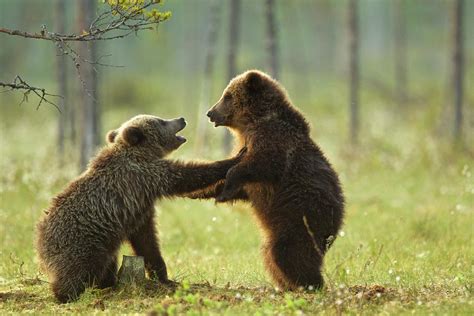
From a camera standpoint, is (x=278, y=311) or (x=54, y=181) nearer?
(x=278, y=311)

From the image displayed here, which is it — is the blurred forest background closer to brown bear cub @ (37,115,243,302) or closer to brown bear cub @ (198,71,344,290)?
brown bear cub @ (198,71,344,290)

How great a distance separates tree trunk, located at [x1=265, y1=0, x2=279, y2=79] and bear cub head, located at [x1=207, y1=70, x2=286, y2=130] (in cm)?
1003

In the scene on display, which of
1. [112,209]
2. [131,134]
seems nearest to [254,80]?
[131,134]

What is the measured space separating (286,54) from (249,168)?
273ft

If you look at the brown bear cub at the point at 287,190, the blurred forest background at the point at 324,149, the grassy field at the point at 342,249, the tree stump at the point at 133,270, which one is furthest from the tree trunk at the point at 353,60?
the tree stump at the point at 133,270

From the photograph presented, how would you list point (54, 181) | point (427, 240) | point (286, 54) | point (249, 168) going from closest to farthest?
point (249, 168)
point (427, 240)
point (54, 181)
point (286, 54)

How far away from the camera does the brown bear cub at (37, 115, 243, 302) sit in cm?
766

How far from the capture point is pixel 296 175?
306 inches

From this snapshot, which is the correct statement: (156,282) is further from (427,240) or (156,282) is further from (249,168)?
(427,240)

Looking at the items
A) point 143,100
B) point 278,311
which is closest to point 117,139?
point 278,311

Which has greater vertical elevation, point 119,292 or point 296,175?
point 296,175

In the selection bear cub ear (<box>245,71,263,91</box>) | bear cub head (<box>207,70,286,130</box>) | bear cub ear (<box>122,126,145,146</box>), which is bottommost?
bear cub ear (<box>122,126,145,146</box>)

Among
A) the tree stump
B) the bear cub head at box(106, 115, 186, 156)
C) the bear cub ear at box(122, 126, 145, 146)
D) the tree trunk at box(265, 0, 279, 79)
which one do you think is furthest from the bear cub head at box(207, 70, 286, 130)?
the tree trunk at box(265, 0, 279, 79)

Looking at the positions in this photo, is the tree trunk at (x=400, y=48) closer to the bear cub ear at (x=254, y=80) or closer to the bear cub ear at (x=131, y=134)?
the bear cub ear at (x=254, y=80)
